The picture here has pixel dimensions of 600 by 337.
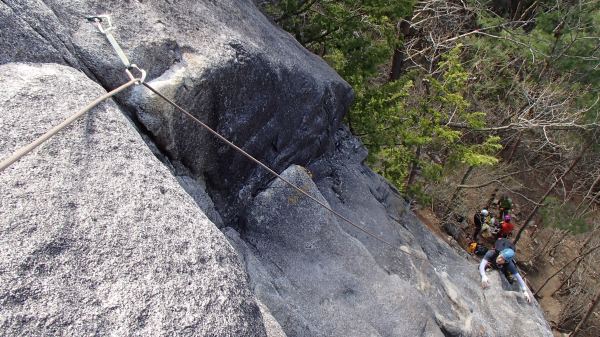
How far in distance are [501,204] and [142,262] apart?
50.7ft

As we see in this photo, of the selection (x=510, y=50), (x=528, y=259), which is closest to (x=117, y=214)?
(x=510, y=50)

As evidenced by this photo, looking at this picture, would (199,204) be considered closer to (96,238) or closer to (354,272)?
(96,238)

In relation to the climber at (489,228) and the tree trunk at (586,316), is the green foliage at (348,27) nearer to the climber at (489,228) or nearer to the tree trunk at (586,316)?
the climber at (489,228)

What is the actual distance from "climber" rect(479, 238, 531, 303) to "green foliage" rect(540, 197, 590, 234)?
585 cm

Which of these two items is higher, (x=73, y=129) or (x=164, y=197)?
(x=73, y=129)

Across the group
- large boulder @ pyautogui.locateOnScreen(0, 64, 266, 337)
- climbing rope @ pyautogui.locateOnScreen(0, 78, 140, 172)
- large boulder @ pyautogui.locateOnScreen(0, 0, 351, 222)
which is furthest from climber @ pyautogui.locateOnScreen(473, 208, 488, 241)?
climbing rope @ pyautogui.locateOnScreen(0, 78, 140, 172)

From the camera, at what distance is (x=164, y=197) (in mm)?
2617

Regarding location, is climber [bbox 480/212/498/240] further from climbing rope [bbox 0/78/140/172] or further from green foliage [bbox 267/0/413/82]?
climbing rope [bbox 0/78/140/172]

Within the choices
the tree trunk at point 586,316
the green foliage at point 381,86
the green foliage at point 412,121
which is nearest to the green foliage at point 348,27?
the green foliage at point 381,86

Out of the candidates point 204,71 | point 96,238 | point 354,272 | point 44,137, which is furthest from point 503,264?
point 44,137

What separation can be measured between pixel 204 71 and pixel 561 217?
13.2m

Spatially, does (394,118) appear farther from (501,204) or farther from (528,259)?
(528,259)

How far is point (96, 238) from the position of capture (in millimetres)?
2213

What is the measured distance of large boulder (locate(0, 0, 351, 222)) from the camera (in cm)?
330
